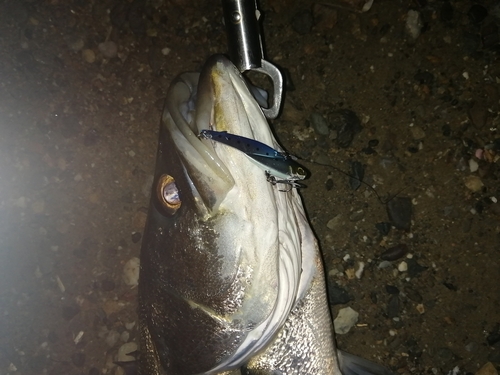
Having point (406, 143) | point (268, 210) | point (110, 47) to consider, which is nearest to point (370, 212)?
point (406, 143)

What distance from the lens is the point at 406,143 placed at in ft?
7.67

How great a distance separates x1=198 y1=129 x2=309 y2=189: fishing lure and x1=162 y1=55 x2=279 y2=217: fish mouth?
1.2 inches

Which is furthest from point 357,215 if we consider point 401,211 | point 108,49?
point 108,49

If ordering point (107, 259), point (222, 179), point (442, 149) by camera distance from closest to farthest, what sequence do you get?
point (222, 179) < point (442, 149) < point (107, 259)

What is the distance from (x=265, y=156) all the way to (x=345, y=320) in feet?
4.40

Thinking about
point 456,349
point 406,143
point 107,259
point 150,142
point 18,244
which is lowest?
point 456,349

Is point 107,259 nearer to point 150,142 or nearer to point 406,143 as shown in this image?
point 150,142

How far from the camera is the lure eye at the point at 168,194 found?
1595 mm

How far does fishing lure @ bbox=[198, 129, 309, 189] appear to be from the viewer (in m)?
1.46

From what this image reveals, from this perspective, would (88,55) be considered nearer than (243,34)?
No

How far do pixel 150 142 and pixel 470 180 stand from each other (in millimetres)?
1770

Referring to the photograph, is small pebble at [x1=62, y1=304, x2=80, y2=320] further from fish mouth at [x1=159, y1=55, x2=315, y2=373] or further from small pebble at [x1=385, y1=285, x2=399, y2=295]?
small pebble at [x1=385, y1=285, x2=399, y2=295]

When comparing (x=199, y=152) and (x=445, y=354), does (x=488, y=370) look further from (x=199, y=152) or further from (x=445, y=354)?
(x=199, y=152)

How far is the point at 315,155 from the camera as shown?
2395 millimetres
